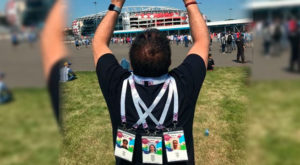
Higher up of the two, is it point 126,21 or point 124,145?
point 126,21

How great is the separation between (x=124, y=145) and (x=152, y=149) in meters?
0.16

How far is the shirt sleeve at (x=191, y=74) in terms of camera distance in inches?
56.9

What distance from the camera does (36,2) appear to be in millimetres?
483

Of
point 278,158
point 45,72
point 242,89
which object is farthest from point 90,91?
point 45,72

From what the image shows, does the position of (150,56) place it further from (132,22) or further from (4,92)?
(132,22)

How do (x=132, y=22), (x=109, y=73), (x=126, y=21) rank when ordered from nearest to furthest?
(x=109, y=73) < (x=126, y=21) < (x=132, y=22)

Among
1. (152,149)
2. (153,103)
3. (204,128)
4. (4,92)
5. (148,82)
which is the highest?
(4,92)

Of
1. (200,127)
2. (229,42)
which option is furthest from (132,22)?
(229,42)

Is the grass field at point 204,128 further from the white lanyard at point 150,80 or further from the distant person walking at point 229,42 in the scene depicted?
the distant person walking at point 229,42

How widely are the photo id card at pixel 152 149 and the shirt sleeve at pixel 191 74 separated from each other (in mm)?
303

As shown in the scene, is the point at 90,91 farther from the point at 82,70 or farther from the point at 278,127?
the point at 278,127

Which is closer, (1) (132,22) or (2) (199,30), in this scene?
(2) (199,30)

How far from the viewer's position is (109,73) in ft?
4.84

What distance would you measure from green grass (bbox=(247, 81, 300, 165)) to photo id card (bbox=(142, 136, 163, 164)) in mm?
2088
